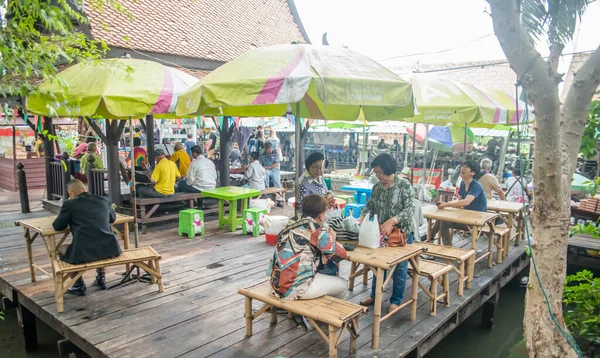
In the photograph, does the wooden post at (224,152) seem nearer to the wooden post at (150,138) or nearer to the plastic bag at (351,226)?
the wooden post at (150,138)

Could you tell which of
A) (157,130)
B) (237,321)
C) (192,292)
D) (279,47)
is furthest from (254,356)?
(157,130)

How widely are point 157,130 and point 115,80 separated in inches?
571

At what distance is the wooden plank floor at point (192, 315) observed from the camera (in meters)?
3.61

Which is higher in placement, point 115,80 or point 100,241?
point 115,80

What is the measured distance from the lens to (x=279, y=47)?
159 inches

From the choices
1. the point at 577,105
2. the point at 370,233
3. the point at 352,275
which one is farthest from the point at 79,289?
the point at 577,105

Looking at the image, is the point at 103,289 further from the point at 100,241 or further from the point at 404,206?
the point at 404,206

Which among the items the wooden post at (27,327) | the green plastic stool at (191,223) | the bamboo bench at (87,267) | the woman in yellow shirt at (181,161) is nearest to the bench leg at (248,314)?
the bamboo bench at (87,267)

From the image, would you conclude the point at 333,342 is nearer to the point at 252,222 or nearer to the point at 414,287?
the point at 414,287

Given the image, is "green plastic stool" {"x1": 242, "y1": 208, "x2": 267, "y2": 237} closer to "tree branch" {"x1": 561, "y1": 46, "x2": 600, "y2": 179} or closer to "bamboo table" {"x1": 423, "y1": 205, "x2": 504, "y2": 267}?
"bamboo table" {"x1": 423, "y1": 205, "x2": 504, "y2": 267}

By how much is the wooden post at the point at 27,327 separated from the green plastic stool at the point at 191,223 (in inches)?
106

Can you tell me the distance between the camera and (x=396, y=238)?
412 cm

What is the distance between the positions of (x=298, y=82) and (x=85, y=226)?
2.74 meters

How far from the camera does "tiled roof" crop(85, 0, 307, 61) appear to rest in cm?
913
